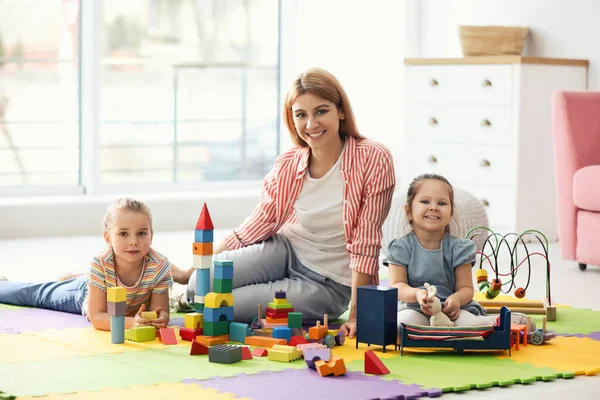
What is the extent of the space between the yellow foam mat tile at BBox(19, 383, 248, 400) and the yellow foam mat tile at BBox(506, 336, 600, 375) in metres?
0.77

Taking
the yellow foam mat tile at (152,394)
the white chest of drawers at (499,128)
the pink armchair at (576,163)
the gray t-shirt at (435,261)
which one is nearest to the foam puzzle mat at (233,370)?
the yellow foam mat tile at (152,394)

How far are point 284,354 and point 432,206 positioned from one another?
57 cm

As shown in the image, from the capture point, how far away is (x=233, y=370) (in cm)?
226

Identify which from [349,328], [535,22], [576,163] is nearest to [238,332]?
[349,328]

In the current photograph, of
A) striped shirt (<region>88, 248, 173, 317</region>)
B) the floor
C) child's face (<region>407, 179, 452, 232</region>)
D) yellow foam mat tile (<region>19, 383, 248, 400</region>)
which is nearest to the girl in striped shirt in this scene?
striped shirt (<region>88, 248, 173, 317</region>)

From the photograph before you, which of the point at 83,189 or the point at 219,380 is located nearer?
the point at 219,380

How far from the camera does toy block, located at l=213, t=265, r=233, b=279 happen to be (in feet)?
8.21

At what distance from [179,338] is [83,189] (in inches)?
107

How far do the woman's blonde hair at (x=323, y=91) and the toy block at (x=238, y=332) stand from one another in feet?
2.05

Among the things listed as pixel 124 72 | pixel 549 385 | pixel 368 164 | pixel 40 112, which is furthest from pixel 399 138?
pixel 549 385

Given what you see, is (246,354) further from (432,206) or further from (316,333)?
(432,206)

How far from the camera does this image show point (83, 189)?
17.0ft

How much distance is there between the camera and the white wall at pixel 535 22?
4887 millimetres

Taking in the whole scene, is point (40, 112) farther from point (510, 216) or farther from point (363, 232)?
point (363, 232)
